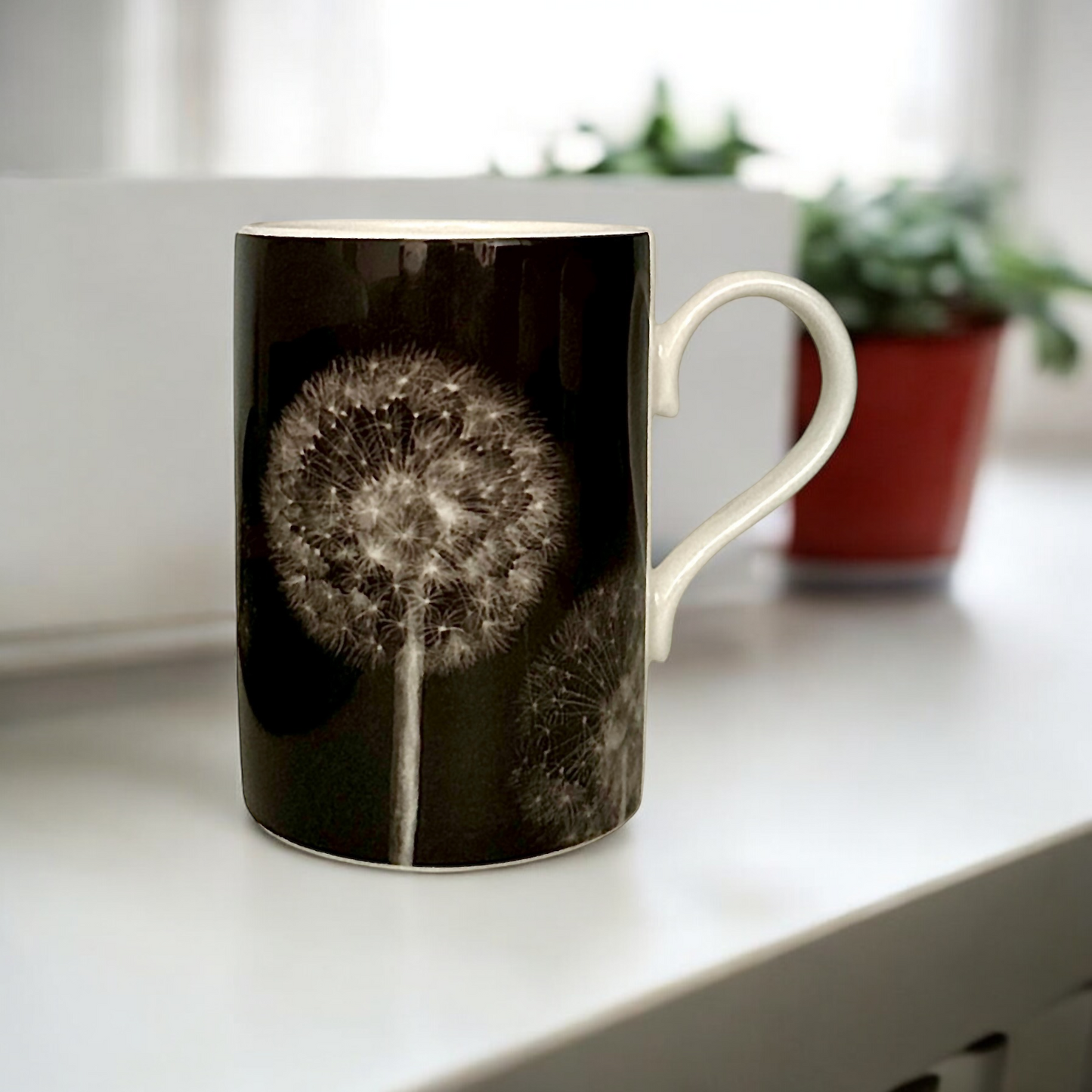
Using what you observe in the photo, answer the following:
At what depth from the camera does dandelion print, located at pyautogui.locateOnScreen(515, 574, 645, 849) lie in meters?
0.39

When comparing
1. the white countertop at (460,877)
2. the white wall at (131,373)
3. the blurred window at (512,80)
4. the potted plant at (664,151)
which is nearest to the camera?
the white countertop at (460,877)

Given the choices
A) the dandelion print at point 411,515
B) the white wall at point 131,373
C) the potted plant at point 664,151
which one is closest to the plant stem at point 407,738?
the dandelion print at point 411,515

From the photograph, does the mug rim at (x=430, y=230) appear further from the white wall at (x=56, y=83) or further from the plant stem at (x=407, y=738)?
the white wall at (x=56, y=83)

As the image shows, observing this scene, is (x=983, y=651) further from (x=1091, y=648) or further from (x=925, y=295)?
(x=925, y=295)

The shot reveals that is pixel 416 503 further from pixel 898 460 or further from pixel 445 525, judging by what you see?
pixel 898 460

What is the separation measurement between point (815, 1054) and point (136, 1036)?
17 cm

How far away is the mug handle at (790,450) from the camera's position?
41 cm

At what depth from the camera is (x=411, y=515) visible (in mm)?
368

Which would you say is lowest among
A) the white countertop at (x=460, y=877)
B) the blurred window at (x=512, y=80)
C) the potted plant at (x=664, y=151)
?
the white countertop at (x=460, y=877)

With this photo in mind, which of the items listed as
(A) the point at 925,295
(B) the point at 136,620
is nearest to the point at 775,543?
(A) the point at 925,295

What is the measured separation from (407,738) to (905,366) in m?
0.45

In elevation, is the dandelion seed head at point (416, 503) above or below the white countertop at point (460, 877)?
above

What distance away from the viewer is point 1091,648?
0.67 meters

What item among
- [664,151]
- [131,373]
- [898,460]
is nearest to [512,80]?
[664,151]
